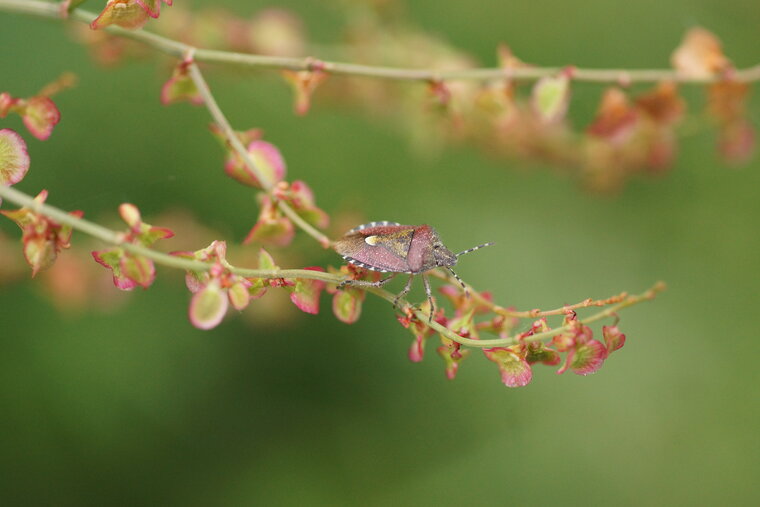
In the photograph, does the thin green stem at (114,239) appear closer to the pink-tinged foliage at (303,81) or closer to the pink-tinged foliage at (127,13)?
the pink-tinged foliage at (127,13)

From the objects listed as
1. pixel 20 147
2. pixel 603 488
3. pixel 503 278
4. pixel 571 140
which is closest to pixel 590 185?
pixel 571 140

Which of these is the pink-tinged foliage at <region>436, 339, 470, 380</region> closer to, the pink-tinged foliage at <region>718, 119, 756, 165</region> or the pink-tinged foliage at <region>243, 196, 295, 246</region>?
the pink-tinged foliage at <region>243, 196, 295, 246</region>

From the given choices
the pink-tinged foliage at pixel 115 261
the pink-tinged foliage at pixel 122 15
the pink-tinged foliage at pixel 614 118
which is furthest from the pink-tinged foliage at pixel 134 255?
the pink-tinged foliage at pixel 614 118

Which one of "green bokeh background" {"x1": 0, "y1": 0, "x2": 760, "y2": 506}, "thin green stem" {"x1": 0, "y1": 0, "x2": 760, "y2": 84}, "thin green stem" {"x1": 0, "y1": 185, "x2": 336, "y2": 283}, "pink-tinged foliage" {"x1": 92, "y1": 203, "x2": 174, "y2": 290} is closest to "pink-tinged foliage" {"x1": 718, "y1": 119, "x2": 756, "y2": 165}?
"thin green stem" {"x1": 0, "y1": 0, "x2": 760, "y2": 84}

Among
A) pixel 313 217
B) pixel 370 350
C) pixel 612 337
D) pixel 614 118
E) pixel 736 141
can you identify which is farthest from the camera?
pixel 370 350

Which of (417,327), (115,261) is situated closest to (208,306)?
(115,261)

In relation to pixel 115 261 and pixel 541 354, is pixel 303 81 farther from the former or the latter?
pixel 541 354
